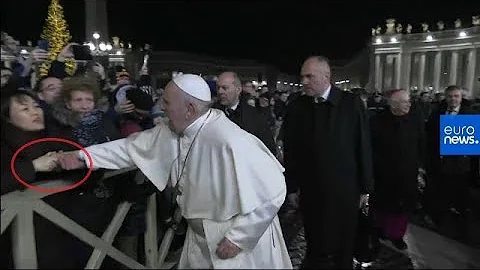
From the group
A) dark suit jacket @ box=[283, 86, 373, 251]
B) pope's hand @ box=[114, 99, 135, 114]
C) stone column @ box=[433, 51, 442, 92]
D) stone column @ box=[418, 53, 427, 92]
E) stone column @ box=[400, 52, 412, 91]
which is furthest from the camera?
stone column @ box=[418, 53, 427, 92]

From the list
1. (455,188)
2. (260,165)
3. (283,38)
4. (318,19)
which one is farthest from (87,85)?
(318,19)

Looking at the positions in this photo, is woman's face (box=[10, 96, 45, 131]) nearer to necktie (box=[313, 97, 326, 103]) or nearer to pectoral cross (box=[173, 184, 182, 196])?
pectoral cross (box=[173, 184, 182, 196])

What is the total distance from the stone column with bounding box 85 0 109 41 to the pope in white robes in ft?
19.7

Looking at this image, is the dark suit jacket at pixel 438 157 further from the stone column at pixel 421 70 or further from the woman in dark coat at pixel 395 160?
the stone column at pixel 421 70

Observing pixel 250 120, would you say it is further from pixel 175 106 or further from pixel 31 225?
pixel 31 225

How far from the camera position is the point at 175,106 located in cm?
252

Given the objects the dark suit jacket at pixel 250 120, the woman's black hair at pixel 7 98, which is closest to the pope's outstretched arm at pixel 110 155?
the woman's black hair at pixel 7 98

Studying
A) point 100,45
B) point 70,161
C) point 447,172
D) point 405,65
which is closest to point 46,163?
point 70,161

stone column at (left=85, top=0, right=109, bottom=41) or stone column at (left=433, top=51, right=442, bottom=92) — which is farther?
stone column at (left=433, top=51, right=442, bottom=92)

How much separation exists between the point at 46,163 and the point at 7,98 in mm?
398

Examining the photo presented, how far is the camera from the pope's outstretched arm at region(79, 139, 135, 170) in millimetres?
2717

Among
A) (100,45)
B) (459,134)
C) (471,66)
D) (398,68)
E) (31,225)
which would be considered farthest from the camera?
(398,68)

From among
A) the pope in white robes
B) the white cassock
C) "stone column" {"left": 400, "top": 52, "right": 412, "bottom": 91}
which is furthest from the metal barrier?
"stone column" {"left": 400, "top": 52, "right": 412, "bottom": 91}

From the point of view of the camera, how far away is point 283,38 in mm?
12766
